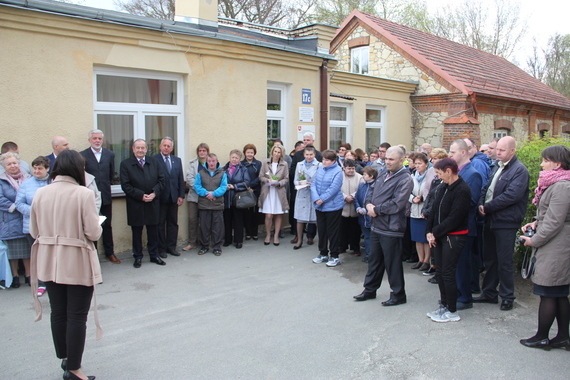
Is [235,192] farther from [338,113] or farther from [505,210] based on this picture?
[338,113]

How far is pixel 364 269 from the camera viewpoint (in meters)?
7.65

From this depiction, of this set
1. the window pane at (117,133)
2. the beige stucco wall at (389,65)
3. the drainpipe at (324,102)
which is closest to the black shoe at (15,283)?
the window pane at (117,133)

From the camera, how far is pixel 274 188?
9203mm

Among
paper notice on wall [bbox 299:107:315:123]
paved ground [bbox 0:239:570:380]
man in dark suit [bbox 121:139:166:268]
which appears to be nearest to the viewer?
paved ground [bbox 0:239:570:380]

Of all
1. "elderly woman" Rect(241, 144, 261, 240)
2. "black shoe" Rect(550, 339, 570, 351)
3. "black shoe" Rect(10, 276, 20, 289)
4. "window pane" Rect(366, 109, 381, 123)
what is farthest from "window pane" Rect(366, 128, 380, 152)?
"black shoe" Rect(10, 276, 20, 289)

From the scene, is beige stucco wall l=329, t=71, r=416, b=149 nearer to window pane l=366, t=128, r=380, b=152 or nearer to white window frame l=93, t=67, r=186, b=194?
window pane l=366, t=128, r=380, b=152

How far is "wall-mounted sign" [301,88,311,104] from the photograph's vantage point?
34.5ft

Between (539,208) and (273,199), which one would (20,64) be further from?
(539,208)

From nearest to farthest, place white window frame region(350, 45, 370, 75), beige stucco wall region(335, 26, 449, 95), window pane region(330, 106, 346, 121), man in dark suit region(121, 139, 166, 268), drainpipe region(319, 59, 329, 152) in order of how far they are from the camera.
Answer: man in dark suit region(121, 139, 166, 268) < drainpipe region(319, 59, 329, 152) < window pane region(330, 106, 346, 121) < beige stucco wall region(335, 26, 449, 95) < white window frame region(350, 45, 370, 75)

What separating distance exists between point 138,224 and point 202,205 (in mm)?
1250

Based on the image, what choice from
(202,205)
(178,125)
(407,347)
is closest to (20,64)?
(178,125)

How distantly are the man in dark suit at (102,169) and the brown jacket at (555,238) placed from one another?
19.1 feet

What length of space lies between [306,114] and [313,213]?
9.09 feet

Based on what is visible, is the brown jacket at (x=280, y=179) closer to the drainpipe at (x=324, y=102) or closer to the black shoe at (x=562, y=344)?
the drainpipe at (x=324, y=102)
